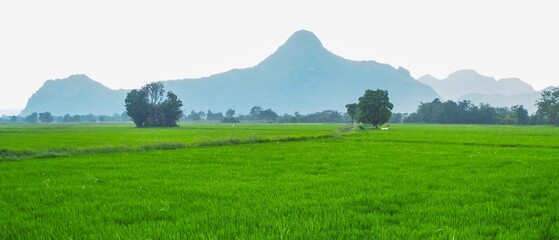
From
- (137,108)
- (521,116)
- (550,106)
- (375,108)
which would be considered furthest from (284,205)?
(521,116)

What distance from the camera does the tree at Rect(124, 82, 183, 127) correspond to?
105 metres

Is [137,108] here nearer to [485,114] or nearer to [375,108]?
[375,108]

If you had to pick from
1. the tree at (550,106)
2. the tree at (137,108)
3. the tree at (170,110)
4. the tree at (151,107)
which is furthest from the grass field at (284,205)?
the tree at (550,106)

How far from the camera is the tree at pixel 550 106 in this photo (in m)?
107

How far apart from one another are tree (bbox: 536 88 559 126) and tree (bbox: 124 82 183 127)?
104m

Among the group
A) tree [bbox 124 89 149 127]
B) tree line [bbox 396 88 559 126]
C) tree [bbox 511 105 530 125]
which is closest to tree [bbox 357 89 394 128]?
tree line [bbox 396 88 559 126]

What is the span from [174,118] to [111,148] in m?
84.5

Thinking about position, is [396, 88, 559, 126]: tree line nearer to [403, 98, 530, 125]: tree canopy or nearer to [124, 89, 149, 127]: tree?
[403, 98, 530, 125]: tree canopy

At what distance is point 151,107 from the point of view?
107 metres

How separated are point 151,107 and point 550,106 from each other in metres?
111

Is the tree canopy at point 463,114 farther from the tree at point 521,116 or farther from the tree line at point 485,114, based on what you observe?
the tree at point 521,116

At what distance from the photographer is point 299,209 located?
7.84 m

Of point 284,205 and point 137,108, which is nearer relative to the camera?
point 284,205

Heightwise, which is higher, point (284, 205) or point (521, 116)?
point (521, 116)
